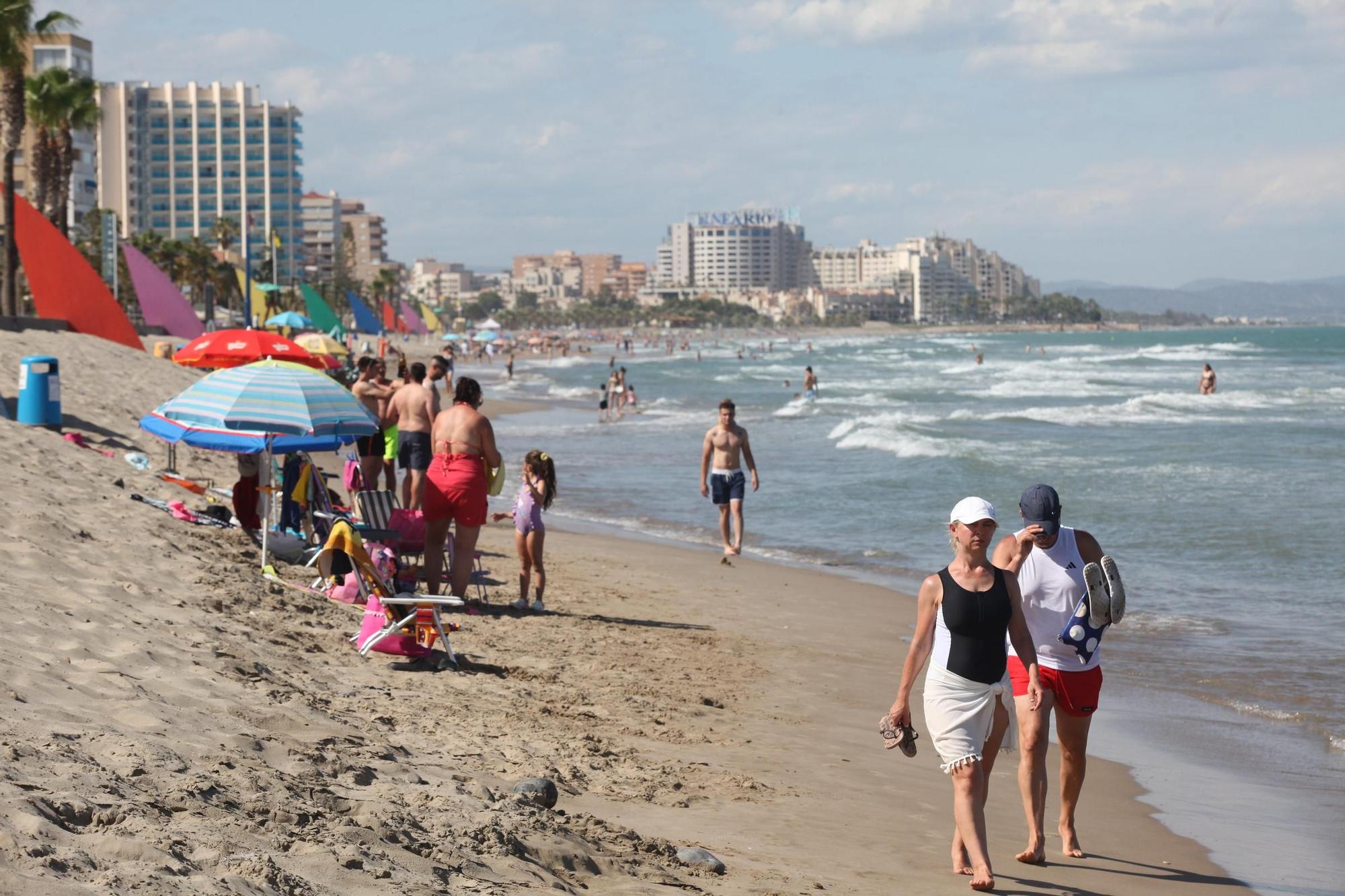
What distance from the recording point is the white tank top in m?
5.07

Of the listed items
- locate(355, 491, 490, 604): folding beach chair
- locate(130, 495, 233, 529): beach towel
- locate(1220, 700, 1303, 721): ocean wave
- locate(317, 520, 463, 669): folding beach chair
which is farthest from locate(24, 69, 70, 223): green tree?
locate(1220, 700, 1303, 721): ocean wave

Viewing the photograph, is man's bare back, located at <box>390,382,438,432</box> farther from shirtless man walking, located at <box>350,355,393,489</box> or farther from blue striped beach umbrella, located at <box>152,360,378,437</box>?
blue striped beach umbrella, located at <box>152,360,378,437</box>

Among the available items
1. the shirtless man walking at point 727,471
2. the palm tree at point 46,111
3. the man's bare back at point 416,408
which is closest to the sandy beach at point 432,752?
the man's bare back at point 416,408

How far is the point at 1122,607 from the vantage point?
4938mm

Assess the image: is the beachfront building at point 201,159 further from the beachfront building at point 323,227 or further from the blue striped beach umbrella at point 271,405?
the blue striped beach umbrella at point 271,405

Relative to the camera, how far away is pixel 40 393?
41.6ft

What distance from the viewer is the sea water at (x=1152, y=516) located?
707 cm

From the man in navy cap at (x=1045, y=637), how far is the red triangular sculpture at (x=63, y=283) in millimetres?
17493

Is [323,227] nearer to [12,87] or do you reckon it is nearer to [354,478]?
[12,87]

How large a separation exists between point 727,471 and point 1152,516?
6639 mm

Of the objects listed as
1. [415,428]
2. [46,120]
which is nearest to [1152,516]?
[415,428]

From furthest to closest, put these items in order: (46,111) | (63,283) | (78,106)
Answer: (78,106) < (46,111) < (63,283)

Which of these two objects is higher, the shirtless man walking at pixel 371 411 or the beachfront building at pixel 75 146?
the beachfront building at pixel 75 146

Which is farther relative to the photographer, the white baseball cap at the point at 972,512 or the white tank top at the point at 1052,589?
the white tank top at the point at 1052,589
